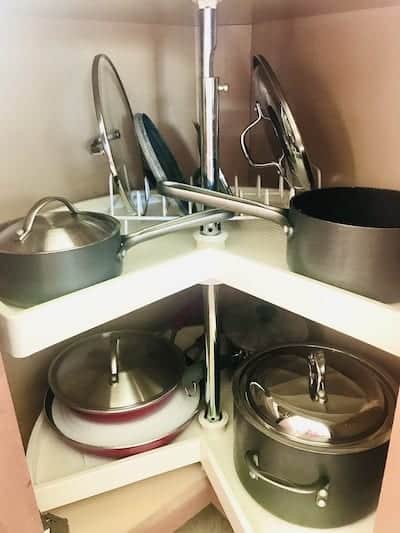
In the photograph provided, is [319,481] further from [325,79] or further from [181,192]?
[325,79]

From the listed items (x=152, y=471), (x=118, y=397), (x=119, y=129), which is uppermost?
(x=119, y=129)

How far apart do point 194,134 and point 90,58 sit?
0.29m

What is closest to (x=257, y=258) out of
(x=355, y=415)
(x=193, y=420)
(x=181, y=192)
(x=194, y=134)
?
(x=181, y=192)

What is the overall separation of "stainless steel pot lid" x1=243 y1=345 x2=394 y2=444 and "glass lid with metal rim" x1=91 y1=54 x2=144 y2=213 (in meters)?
0.37

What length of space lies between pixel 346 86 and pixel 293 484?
0.65m

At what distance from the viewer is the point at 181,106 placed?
104cm

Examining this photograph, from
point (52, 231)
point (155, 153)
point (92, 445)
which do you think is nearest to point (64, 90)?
point (155, 153)

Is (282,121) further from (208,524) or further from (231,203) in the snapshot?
(208,524)

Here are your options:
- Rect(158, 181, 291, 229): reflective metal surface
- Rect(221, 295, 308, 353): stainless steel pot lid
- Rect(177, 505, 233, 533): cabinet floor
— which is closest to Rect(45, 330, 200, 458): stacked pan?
Rect(221, 295, 308, 353): stainless steel pot lid

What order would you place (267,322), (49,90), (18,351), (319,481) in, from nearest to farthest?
(18,351) → (319,481) → (49,90) → (267,322)

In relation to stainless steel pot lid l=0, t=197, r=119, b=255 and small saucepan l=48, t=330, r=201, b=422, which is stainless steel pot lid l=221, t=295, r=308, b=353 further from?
stainless steel pot lid l=0, t=197, r=119, b=255

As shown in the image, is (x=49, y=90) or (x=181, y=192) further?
(x=49, y=90)

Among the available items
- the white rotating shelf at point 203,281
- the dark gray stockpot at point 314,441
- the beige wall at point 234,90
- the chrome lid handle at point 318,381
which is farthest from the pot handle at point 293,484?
the beige wall at point 234,90

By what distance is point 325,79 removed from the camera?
86 cm
